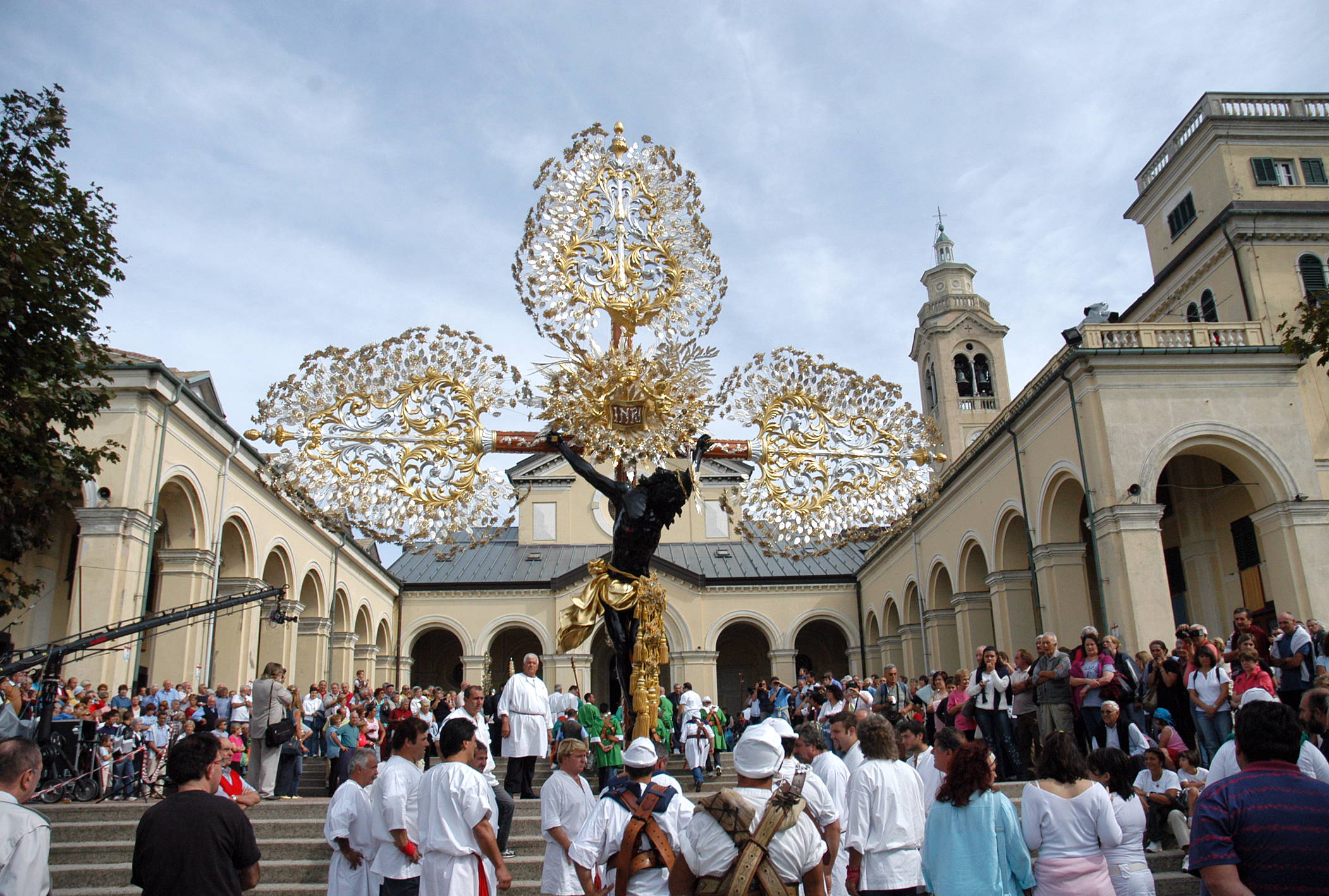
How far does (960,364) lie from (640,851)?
39557 mm

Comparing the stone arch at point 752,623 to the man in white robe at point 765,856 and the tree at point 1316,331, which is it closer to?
the tree at point 1316,331

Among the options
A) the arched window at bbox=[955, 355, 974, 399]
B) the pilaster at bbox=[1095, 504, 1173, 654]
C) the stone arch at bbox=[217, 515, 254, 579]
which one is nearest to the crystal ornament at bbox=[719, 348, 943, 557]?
the pilaster at bbox=[1095, 504, 1173, 654]

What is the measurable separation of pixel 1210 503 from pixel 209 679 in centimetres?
2063

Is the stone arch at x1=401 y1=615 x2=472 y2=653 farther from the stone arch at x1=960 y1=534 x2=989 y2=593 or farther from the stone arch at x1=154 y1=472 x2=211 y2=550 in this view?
the stone arch at x1=960 y1=534 x2=989 y2=593

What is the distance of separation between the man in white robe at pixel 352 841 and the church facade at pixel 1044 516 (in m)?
2.94

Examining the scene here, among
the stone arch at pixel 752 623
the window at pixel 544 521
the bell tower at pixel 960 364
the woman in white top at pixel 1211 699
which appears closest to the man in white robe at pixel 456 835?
the woman in white top at pixel 1211 699

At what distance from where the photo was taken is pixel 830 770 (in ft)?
18.4

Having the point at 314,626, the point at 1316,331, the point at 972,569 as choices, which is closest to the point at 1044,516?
the point at 972,569

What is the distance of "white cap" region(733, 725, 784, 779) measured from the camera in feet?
12.1

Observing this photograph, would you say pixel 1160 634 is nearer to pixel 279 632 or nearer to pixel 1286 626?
pixel 1286 626

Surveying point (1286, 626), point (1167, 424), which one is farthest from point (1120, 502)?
point (1286, 626)

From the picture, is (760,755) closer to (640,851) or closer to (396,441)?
(640,851)

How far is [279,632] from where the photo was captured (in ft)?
77.1

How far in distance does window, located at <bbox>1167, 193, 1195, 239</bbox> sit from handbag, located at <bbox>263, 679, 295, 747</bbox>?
23.4 meters
